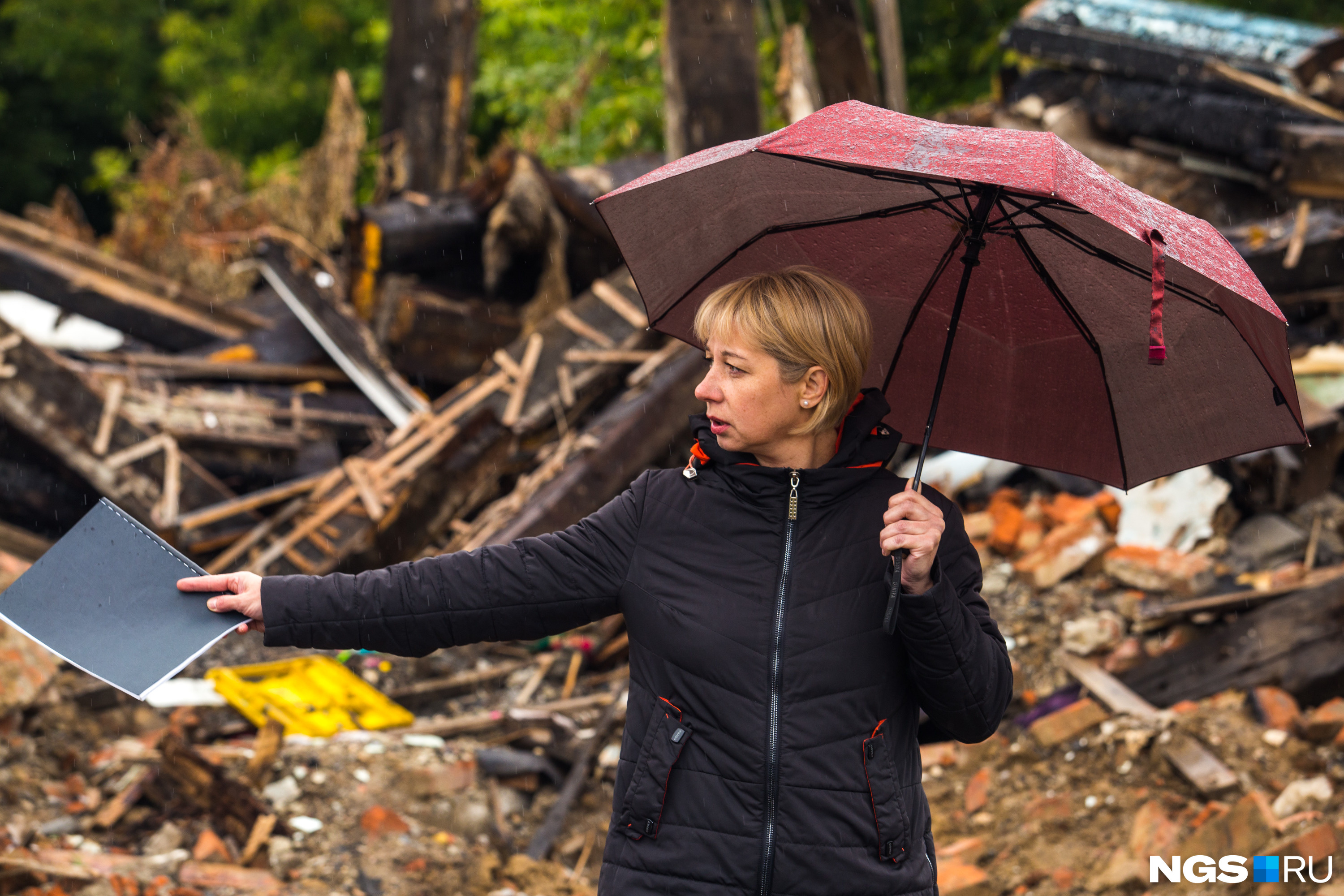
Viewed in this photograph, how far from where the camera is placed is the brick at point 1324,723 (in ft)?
14.4

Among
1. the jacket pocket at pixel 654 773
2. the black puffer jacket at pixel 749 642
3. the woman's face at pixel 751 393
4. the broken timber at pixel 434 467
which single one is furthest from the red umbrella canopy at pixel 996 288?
the broken timber at pixel 434 467

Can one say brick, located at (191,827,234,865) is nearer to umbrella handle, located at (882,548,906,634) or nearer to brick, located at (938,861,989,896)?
brick, located at (938,861,989,896)

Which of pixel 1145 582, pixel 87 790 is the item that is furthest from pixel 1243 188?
pixel 87 790

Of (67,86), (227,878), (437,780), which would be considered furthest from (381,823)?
(67,86)

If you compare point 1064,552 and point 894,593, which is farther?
point 1064,552

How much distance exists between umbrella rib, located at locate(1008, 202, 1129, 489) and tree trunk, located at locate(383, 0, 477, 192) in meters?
9.09

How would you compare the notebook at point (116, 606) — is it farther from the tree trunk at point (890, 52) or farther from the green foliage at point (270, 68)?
the green foliage at point (270, 68)

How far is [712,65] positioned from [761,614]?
5.41m

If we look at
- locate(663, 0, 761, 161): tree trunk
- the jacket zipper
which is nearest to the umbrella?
the jacket zipper

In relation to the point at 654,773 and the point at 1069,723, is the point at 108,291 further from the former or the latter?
the point at 654,773

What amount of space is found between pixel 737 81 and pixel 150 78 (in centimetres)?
2679

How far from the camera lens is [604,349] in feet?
24.4

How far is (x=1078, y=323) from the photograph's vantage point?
2.43m

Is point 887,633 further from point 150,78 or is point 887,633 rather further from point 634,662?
point 150,78
